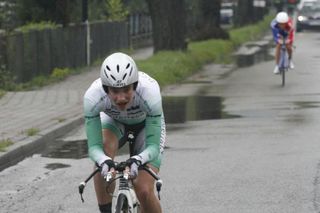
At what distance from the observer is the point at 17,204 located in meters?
9.42

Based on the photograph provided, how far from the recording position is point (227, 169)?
11055 mm

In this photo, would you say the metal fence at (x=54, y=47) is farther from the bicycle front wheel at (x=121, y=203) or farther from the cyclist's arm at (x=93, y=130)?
the bicycle front wheel at (x=121, y=203)

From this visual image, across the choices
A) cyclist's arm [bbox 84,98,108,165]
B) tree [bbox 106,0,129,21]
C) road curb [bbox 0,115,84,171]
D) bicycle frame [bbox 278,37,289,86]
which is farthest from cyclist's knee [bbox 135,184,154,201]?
tree [bbox 106,0,129,21]

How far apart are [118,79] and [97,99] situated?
49 cm

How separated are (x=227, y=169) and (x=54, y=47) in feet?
46.3

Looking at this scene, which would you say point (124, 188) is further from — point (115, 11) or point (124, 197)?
point (115, 11)

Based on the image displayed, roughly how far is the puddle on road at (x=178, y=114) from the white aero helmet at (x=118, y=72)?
564 cm

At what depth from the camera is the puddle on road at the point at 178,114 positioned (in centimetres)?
1280

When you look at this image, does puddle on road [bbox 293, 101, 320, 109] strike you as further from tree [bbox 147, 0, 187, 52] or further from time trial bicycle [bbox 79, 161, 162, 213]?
time trial bicycle [bbox 79, 161, 162, 213]

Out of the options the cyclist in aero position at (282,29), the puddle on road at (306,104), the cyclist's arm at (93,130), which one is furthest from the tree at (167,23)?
the cyclist's arm at (93,130)

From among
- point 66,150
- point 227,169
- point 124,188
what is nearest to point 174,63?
point 66,150

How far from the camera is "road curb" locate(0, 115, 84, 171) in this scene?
11914mm

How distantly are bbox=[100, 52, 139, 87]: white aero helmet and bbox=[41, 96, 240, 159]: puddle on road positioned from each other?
564 centimetres

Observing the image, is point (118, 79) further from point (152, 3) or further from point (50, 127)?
point (152, 3)
